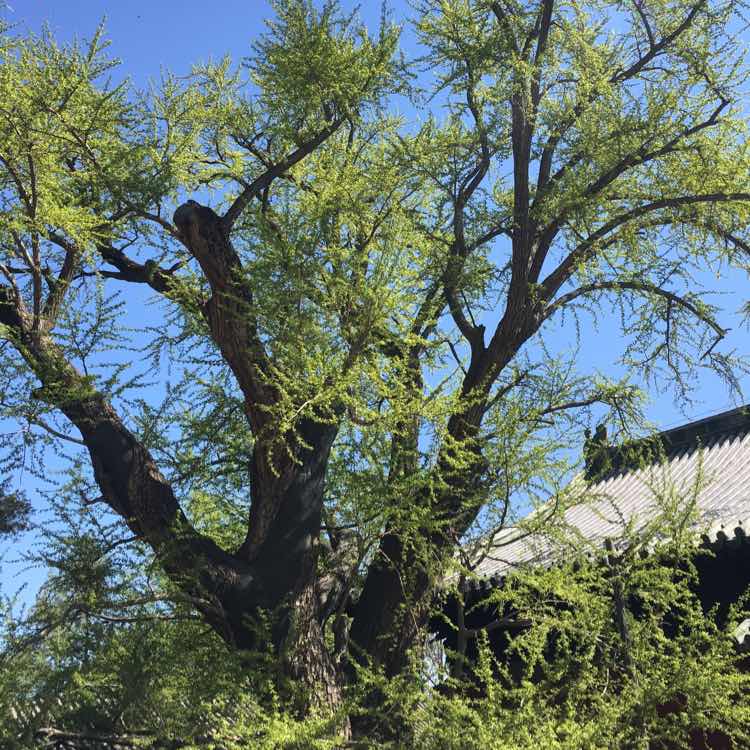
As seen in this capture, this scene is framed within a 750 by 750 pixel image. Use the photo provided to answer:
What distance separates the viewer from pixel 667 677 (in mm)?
4891

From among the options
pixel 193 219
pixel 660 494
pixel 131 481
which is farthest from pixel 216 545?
pixel 660 494

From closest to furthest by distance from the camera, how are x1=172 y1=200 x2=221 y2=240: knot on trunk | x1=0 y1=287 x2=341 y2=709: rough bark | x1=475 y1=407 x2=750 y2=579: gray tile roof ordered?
1. x1=0 y1=287 x2=341 y2=709: rough bark
2. x1=475 y1=407 x2=750 y2=579: gray tile roof
3. x1=172 y1=200 x2=221 y2=240: knot on trunk

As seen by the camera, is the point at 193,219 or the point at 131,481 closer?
the point at 131,481

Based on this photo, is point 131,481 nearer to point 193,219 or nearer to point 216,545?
point 216,545

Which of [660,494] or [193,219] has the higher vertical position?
[193,219]

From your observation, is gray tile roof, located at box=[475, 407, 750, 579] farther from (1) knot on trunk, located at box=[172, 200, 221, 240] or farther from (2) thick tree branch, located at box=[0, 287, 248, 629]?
(1) knot on trunk, located at box=[172, 200, 221, 240]

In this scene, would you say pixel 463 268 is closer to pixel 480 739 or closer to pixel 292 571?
pixel 292 571

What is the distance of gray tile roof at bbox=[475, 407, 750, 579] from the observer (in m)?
6.09

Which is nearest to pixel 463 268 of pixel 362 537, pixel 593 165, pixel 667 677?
pixel 593 165

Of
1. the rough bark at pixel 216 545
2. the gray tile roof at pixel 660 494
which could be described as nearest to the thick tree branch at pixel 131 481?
the rough bark at pixel 216 545

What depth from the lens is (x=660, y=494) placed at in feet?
19.2

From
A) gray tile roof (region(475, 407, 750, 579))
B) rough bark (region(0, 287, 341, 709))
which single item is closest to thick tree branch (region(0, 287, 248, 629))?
rough bark (region(0, 287, 341, 709))

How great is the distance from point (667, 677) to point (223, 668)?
2.54 m

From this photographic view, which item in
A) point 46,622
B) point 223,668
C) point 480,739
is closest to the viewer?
point 480,739
